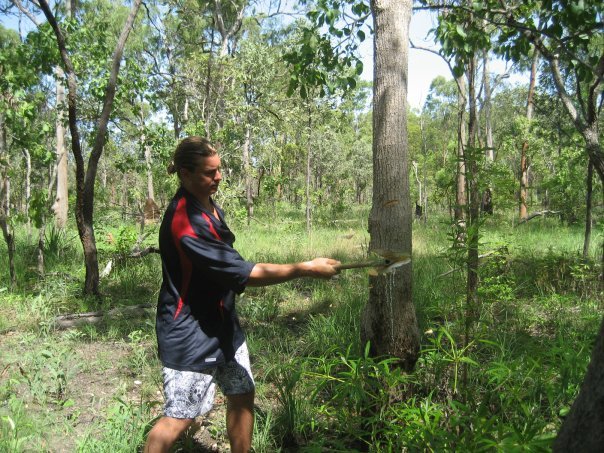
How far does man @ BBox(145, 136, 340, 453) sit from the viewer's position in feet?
6.33

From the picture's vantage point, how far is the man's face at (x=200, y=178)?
212 cm

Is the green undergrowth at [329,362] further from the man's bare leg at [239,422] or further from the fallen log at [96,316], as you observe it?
the man's bare leg at [239,422]

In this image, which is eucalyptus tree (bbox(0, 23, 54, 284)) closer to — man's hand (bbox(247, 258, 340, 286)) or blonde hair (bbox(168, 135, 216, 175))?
blonde hair (bbox(168, 135, 216, 175))

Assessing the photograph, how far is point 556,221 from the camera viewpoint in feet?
42.2

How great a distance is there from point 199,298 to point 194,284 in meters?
0.08

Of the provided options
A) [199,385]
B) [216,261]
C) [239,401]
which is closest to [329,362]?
[239,401]

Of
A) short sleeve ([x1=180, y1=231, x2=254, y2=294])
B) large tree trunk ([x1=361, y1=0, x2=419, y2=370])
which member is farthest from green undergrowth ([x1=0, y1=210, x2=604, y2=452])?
short sleeve ([x1=180, y1=231, x2=254, y2=294])

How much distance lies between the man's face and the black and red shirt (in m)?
0.04

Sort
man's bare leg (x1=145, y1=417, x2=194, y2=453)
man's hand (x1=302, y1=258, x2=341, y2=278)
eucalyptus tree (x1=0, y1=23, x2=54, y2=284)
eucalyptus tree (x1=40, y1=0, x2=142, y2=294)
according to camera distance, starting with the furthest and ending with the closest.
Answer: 1. eucalyptus tree (x1=0, y1=23, x2=54, y2=284)
2. eucalyptus tree (x1=40, y1=0, x2=142, y2=294)
3. man's hand (x1=302, y1=258, x2=341, y2=278)
4. man's bare leg (x1=145, y1=417, x2=194, y2=453)

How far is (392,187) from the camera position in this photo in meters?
2.81

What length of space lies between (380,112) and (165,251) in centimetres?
168

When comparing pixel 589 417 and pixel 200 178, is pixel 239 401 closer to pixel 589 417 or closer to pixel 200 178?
pixel 200 178

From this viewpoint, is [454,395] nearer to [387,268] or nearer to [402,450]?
[402,450]

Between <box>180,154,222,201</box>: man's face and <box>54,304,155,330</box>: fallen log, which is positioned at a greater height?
<box>180,154,222,201</box>: man's face
